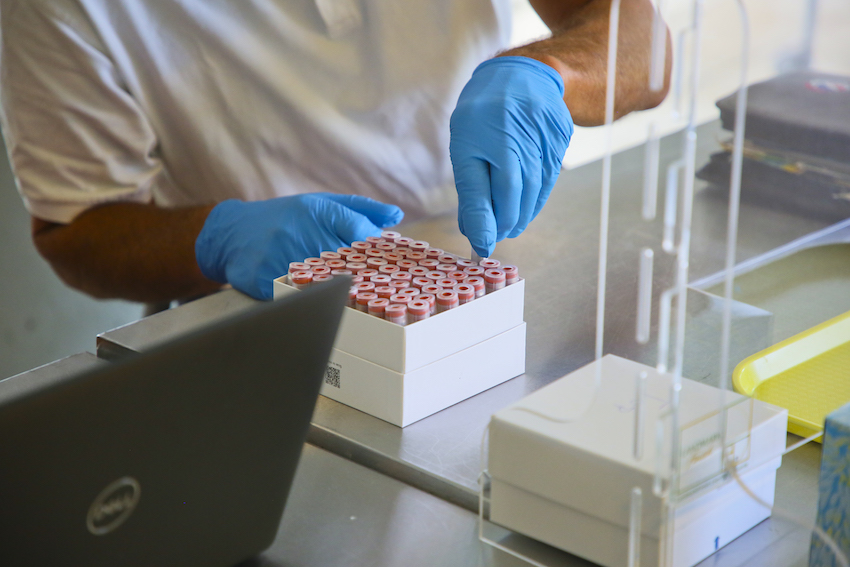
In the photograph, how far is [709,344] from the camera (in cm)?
88

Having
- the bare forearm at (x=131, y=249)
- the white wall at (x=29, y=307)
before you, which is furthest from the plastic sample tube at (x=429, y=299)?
the white wall at (x=29, y=307)

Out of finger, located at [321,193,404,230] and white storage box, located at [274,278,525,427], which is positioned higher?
finger, located at [321,193,404,230]

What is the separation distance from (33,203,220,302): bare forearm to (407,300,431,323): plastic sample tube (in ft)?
2.41

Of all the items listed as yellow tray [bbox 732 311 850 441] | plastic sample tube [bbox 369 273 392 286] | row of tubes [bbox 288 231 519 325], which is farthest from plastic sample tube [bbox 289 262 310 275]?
yellow tray [bbox 732 311 850 441]

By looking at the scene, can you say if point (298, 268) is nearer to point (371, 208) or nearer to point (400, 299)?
point (400, 299)

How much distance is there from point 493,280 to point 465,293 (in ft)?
0.19

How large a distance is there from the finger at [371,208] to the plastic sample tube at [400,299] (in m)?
0.40

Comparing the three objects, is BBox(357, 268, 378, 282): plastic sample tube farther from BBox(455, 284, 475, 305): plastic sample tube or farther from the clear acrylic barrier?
the clear acrylic barrier

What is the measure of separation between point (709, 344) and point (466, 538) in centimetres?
34

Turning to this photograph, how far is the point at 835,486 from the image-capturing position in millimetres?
665

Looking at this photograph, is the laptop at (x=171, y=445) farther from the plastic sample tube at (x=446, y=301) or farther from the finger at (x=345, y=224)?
the finger at (x=345, y=224)

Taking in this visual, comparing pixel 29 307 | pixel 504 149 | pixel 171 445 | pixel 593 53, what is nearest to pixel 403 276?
pixel 504 149

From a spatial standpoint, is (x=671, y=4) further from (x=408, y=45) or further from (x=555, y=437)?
(x=408, y=45)

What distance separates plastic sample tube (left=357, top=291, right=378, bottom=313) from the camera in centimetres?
97
